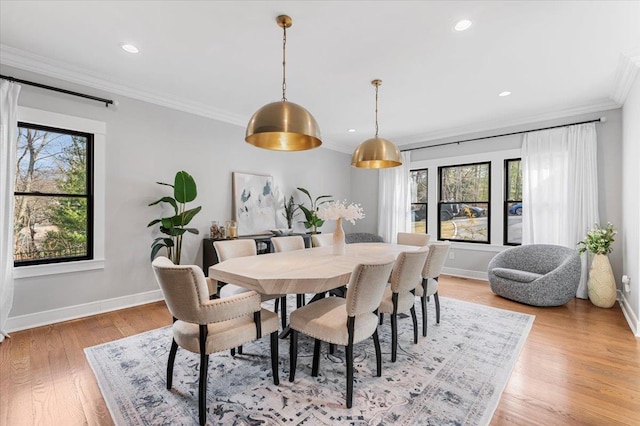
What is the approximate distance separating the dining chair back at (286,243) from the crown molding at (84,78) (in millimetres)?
2385

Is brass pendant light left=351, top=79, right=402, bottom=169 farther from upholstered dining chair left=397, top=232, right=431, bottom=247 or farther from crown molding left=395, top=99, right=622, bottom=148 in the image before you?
crown molding left=395, top=99, right=622, bottom=148

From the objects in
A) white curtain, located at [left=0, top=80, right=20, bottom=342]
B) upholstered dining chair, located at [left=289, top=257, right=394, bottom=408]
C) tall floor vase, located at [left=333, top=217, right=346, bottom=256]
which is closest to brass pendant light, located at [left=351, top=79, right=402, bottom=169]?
tall floor vase, located at [left=333, top=217, right=346, bottom=256]

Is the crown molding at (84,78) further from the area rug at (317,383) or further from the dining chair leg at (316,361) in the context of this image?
the dining chair leg at (316,361)

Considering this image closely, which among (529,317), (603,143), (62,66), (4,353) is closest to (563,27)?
(603,143)

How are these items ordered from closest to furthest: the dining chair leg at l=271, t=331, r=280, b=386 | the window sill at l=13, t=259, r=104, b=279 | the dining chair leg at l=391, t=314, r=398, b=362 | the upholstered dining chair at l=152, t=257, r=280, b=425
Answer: the upholstered dining chair at l=152, t=257, r=280, b=425
the dining chair leg at l=271, t=331, r=280, b=386
the dining chair leg at l=391, t=314, r=398, b=362
the window sill at l=13, t=259, r=104, b=279

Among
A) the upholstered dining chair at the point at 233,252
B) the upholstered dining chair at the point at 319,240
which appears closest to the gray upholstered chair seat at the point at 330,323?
the upholstered dining chair at the point at 233,252

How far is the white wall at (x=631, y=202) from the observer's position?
3.09 m

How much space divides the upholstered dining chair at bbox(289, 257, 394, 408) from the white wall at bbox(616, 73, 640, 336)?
9.98 ft

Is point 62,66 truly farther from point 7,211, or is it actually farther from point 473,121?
point 473,121

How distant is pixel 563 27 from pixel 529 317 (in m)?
3.02

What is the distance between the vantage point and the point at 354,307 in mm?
1884

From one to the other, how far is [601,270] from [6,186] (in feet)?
22.6

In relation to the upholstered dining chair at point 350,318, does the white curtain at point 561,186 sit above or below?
above

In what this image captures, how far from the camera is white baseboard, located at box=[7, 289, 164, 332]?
3.03m
